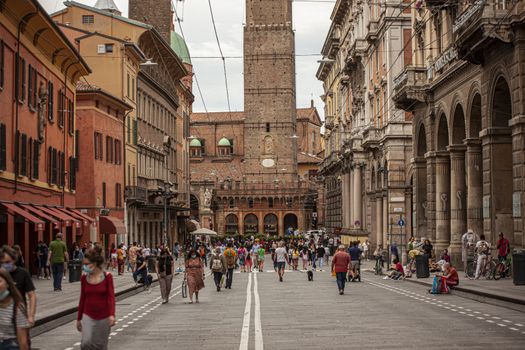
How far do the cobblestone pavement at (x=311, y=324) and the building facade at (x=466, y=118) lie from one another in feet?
18.3

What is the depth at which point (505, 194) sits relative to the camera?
32.8 meters

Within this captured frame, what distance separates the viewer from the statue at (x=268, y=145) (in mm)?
144350

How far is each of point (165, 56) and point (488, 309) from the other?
188ft

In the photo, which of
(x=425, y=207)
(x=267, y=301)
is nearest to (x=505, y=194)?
(x=267, y=301)

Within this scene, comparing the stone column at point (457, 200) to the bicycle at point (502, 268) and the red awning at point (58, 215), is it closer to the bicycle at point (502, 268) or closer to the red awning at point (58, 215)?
the bicycle at point (502, 268)

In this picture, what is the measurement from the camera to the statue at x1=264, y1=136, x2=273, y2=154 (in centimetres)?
14435

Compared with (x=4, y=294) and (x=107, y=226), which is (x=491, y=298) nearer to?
(x=4, y=294)

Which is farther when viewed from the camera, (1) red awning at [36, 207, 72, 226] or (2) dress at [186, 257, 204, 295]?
(1) red awning at [36, 207, 72, 226]

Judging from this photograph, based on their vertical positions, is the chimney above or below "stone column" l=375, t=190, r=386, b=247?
above

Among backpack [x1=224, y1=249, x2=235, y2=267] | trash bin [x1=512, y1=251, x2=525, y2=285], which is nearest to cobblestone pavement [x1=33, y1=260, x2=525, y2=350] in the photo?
trash bin [x1=512, y1=251, x2=525, y2=285]

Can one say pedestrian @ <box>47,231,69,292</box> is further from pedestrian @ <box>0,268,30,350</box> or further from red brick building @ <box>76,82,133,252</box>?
pedestrian @ <box>0,268,30,350</box>

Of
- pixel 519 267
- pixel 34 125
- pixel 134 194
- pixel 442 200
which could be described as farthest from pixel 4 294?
pixel 134 194

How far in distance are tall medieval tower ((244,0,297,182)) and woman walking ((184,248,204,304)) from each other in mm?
115185

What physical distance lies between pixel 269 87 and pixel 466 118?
350 ft
